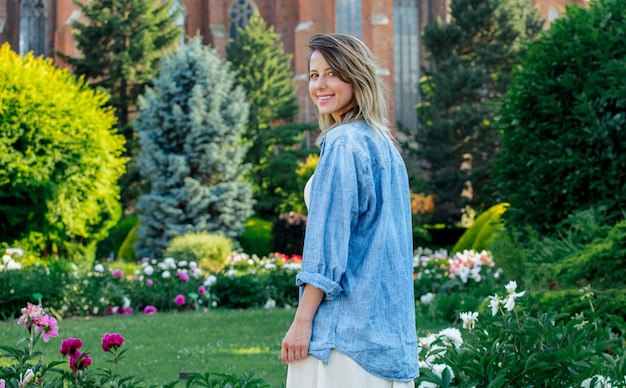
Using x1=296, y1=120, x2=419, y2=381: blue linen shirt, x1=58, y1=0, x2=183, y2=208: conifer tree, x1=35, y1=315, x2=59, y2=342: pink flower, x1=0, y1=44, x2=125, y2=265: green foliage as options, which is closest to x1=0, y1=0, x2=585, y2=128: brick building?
x1=58, y1=0, x2=183, y2=208: conifer tree

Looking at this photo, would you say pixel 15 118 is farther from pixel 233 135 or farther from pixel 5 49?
pixel 233 135

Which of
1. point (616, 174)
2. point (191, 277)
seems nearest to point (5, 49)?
point (191, 277)

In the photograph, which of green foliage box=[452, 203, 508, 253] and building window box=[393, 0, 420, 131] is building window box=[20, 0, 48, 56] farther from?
green foliage box=[452, 203, 508, 253]

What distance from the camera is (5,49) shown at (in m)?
16.5

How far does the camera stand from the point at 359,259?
2.85 metres

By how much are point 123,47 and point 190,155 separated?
9.65 metres

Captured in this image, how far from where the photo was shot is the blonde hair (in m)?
2.96

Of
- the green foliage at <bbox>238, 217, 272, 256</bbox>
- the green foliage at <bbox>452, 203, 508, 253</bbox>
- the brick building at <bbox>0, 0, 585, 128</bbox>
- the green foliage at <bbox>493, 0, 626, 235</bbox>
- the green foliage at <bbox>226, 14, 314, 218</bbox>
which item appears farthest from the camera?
the brick building at <bbox>0, 0, 585, 128</bbox>

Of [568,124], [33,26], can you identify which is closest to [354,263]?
[568,124]

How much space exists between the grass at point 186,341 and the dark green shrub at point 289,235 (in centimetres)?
893

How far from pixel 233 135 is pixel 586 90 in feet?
44.6

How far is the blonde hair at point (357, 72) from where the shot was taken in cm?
296

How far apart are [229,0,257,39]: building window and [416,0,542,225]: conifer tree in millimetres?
12385

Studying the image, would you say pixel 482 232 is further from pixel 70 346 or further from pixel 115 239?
pixel 70 346
